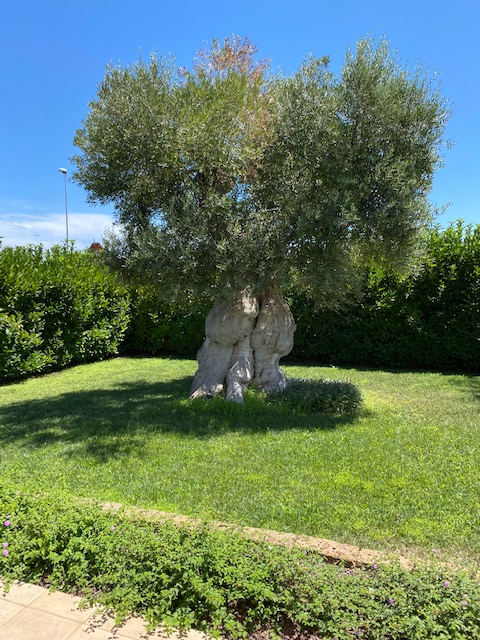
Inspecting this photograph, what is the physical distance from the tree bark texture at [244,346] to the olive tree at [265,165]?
79 cm

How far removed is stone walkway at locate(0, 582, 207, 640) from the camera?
2.31 m

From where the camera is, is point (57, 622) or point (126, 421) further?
point (126, 421)

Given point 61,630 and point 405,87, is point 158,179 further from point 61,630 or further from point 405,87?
point 61,630

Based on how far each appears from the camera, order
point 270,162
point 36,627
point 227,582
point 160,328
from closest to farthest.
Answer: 1. point 36,627
2. point 227,582
3. point 270,162
4. point 160,328

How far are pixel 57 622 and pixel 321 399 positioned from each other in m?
4.95

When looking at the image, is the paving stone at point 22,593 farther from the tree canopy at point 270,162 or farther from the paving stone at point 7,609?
the tree canopy at point 270,162

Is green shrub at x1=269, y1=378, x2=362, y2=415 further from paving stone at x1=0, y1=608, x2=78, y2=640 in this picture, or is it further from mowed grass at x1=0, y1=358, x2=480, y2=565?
paving stone at x1=0, y1=608, x2=78, y2=640

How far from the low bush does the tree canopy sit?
3.70 m

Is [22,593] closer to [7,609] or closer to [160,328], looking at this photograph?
[7,609]

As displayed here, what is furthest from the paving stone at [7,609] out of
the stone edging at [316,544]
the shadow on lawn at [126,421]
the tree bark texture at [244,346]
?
the tree bark texture at [244,346]

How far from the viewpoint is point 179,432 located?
5750 millimetres

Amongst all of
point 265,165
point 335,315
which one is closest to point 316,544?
point 265,165

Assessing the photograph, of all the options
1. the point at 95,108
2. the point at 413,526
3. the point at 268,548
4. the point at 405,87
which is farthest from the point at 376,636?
the point at 95,108

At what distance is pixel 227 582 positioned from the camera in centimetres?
250
